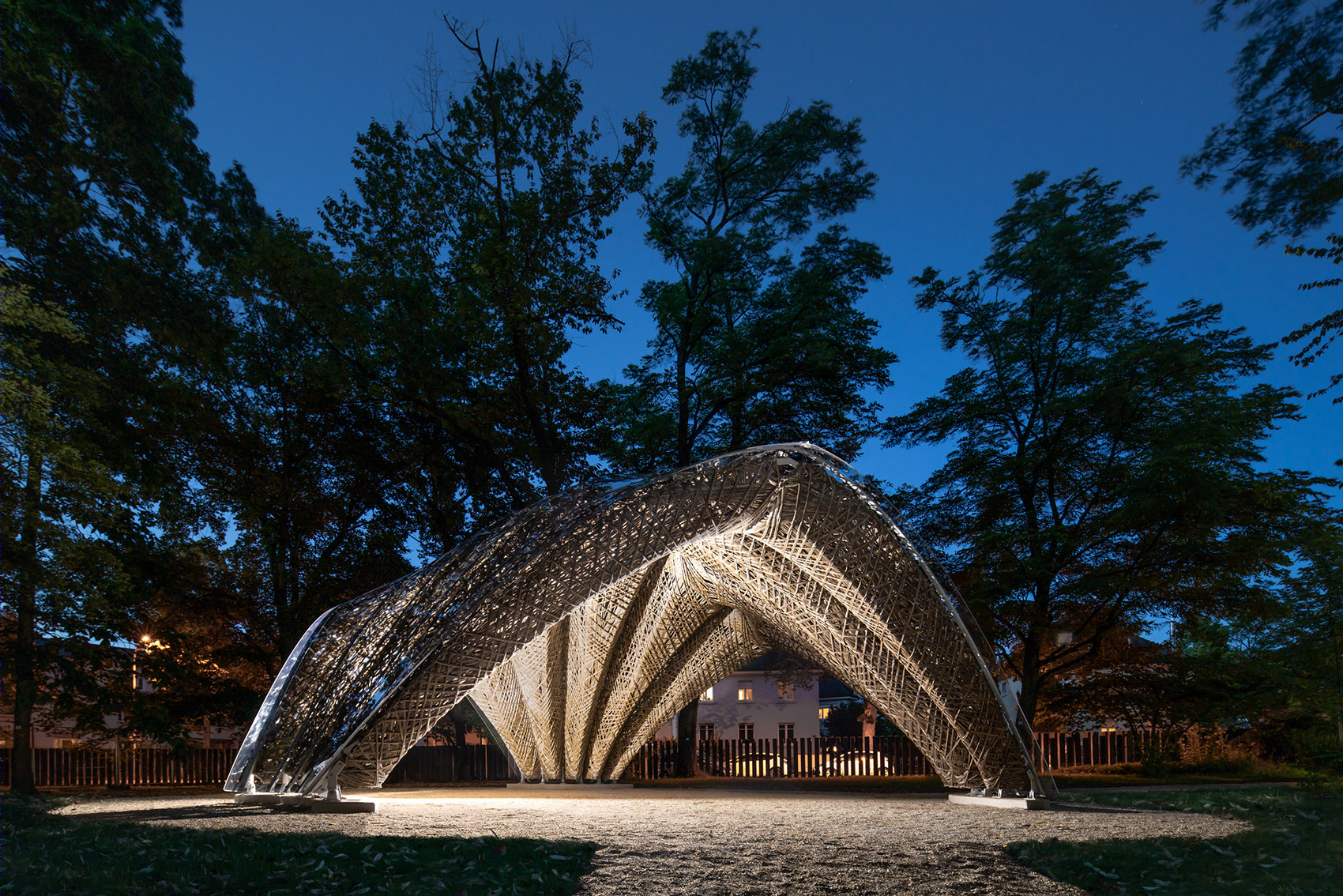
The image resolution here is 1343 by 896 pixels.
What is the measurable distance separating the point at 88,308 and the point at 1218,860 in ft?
71.8

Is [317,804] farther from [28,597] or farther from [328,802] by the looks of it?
[28,597]

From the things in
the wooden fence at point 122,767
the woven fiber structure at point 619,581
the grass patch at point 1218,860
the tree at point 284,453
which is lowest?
the wooden fence at point 122,767

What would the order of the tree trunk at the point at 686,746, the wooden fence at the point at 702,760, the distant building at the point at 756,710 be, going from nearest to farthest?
the wooden fence at the point at 702,760, the tree trunk at the point at 686,746, the distant building at the point at 756,710

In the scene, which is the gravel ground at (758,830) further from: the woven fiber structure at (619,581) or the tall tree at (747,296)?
the tall tree at (747,296)

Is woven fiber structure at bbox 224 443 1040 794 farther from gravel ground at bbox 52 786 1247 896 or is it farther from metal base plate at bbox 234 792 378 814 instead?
gravel ground at bbox 52 786 1247 896

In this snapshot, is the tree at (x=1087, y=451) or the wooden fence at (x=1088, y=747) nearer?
the tree at (x=1087, y=451)

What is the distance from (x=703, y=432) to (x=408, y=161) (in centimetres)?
1194

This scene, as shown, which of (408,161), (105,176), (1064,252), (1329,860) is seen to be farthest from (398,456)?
(1329,860)

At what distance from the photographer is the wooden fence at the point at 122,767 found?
77.8 ft

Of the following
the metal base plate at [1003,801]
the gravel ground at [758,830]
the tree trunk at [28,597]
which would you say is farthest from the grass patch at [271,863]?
the metal base plate at [1003,801]

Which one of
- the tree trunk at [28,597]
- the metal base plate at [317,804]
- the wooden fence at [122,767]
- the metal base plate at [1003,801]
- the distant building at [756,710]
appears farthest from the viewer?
the distant building at [756,710]

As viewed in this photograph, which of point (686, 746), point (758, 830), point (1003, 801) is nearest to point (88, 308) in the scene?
point (758, 830)

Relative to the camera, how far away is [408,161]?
84.0 ft

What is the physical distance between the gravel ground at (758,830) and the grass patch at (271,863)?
58cm
